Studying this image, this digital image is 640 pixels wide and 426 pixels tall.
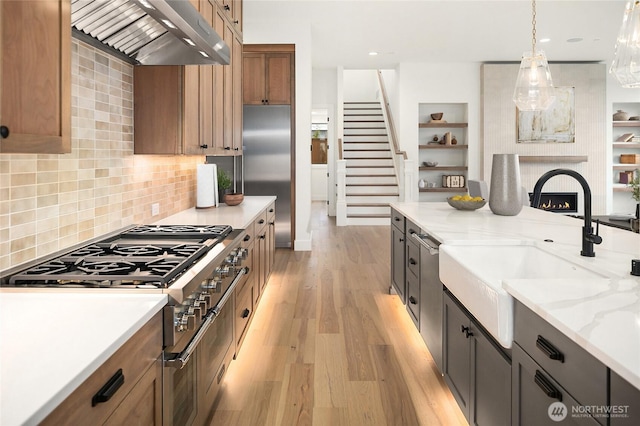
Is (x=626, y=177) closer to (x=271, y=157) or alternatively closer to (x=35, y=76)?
(x=271, y=157)

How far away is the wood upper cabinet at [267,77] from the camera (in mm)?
6406

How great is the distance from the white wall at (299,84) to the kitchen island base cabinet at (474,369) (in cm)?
436

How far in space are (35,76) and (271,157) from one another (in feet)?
17.7

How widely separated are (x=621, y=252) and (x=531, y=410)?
3.06ft

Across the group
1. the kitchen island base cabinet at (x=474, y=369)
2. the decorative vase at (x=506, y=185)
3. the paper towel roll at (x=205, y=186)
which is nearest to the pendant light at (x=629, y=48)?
the decorative vase at (x=506, y=185)

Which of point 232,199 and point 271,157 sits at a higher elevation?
point 271,157

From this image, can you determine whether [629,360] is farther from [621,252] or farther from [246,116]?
[246,116]

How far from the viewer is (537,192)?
234cm

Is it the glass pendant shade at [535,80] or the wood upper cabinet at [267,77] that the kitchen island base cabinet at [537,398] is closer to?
the glass pendant shade at [535,80]

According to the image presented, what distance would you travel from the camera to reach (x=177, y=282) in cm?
→ 149

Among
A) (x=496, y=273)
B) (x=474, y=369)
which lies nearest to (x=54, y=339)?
(x=474, y=369)

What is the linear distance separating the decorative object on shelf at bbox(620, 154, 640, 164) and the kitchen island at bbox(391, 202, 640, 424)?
7.62 metres

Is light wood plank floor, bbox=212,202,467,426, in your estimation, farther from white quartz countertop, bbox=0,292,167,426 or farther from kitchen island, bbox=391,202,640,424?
white quartz countertop, bbox=0,292,167,426

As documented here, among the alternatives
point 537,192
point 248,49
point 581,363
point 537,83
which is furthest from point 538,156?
point 581,363
